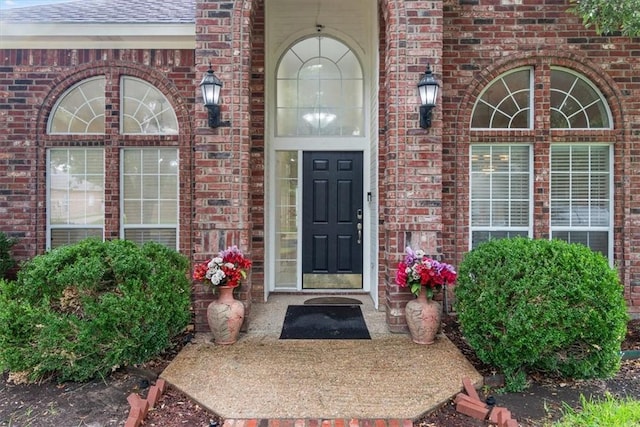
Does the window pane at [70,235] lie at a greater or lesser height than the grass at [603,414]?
greater

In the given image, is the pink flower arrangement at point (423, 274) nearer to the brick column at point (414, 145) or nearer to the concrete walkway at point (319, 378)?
the brick column at point (414, 145)

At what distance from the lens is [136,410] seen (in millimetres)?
2510

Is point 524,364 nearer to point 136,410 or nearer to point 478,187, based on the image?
point 478,187

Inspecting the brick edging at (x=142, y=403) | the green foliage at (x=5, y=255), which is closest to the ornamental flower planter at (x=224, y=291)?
the brick edging at (x=142, y=403)

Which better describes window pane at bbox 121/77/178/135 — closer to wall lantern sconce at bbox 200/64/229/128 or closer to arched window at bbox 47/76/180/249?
arched window at bbox 47/76/180/249

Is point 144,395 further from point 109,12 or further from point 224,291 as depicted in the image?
point 109,12

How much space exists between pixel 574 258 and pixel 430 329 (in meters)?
1.36

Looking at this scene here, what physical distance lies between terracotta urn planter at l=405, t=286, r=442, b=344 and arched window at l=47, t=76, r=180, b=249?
11.0 ft

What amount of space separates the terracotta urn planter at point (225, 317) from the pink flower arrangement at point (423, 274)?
1.58 meters

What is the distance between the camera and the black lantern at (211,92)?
3.76 meters

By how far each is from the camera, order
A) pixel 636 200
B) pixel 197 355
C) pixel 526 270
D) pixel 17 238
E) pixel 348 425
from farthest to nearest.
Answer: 1. pixel 17 238
2. pixel 636 200
3. pixel 197 355
4. pixel 526 270
5. pixel 348 425

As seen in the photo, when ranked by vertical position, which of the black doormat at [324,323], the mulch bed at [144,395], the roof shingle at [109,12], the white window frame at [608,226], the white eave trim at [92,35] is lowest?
the mulch bed at [144,395]

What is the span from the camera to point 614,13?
4.00 meters

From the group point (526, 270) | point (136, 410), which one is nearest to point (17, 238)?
point (136, 410)
